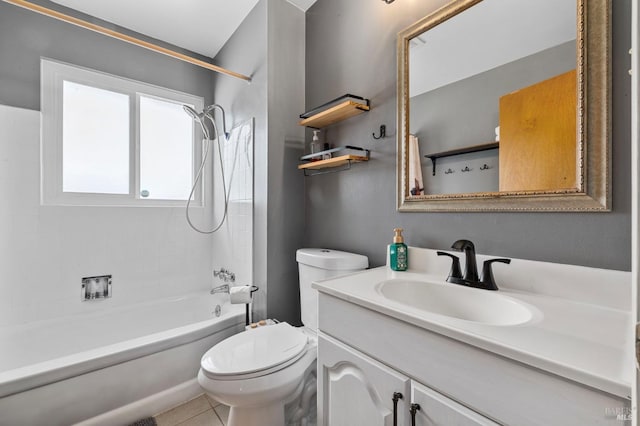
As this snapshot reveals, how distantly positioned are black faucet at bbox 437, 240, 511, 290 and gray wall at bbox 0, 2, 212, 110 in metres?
2.58

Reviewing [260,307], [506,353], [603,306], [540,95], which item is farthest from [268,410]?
[540,95]

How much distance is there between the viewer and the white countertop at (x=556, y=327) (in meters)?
0.45

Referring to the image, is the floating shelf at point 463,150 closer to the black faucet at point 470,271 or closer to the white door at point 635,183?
the black faucet at point 470,271

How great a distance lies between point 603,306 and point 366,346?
2.11ft

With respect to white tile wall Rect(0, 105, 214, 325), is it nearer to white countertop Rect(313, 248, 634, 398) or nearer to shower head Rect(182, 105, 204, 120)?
shower head Rect(182, 105, 204, 120)

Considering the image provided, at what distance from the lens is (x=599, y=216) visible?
0.77 meters

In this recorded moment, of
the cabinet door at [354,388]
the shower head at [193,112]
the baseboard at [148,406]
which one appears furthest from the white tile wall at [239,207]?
the cabinet door at [354,388]

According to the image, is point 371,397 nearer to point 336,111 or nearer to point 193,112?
point 336,111

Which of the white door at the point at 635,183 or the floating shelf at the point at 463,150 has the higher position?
the floating shelf at the point at 463,150

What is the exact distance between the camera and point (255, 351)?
1209 millimetres

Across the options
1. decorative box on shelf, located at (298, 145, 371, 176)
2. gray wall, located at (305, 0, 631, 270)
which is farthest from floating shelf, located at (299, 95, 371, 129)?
decorative box on shelf, located at (298, 145, 371, 176)

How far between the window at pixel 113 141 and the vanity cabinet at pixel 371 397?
2076 mm

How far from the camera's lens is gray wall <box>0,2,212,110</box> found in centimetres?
174

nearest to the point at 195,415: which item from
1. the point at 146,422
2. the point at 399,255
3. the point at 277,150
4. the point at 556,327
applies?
the point at 146,422
